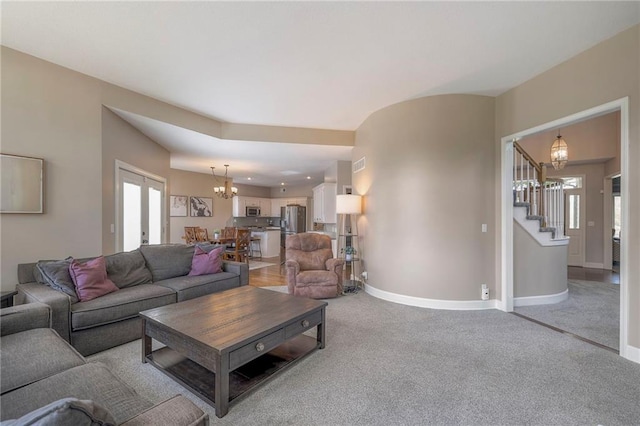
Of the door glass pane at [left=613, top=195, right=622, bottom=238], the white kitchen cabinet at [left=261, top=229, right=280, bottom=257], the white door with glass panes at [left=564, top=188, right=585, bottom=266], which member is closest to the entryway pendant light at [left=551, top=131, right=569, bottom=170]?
the white door with glass panes at [left=564, top=188, right=585, bottom=266]

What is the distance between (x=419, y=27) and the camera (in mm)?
2365

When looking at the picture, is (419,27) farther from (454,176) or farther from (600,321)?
(600,321)

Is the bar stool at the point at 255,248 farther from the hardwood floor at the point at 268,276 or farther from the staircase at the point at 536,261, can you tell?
the staircase at the point at 536,261

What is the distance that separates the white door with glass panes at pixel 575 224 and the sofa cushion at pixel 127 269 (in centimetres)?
920

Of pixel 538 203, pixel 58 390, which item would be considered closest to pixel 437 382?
pixel 58 390

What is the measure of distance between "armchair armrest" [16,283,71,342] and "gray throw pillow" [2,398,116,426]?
194 cm

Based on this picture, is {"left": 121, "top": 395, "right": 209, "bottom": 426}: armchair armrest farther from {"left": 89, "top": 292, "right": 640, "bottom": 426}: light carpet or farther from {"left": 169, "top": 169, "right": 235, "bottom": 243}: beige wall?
{"left": 169, "top": 169, "right": 235, "bottom": 243}: beige wall

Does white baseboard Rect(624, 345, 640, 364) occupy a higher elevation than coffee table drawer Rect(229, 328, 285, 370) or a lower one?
lower

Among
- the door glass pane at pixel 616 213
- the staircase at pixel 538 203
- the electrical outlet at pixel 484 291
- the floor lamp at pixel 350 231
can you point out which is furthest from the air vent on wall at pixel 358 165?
the door glass pane at pixel 616 213

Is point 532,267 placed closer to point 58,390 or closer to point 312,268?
point 312,268

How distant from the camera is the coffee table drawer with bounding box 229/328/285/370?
1824mm

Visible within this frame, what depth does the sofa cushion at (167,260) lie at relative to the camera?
11.6ft

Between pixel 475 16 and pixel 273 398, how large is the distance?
10.9ft

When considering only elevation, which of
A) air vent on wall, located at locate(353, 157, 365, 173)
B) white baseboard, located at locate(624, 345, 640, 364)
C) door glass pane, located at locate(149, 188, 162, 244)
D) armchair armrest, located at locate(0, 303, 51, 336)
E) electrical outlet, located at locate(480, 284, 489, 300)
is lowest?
white baseboard, located at locate(624, 345, 640, 364)
